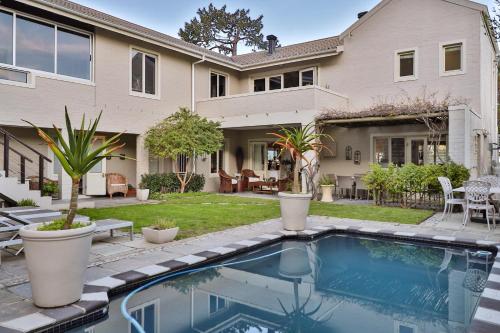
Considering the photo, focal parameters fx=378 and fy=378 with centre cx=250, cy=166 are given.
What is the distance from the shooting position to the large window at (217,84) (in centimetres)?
1892

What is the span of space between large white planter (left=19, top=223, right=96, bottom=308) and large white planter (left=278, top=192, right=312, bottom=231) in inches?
192

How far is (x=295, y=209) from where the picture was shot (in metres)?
8.23

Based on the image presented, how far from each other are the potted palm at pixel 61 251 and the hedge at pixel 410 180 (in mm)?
10297

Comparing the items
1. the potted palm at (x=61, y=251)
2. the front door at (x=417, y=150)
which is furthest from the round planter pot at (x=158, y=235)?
the front door at (x=417, y=150)

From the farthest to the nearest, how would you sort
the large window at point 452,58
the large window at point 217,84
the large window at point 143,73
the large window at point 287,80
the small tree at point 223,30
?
the small tree at point 223,30 → the large window at point 217,84 → the large window at point 287,80 → the large window at point 143,73 → the large window at point 452,58

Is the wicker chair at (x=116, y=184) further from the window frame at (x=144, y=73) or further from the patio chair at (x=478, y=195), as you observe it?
the patio chair at (x=478, y=195)

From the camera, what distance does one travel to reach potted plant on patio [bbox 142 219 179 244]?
6941mm

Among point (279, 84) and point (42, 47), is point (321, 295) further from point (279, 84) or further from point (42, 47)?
point (279, 84)

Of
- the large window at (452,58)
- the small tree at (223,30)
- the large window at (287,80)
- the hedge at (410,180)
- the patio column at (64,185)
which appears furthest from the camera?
the small tree at (223,30)

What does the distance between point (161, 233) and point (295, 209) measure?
9.62 feet

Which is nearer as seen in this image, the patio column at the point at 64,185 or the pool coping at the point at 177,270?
the pool coping at the point at 177,270

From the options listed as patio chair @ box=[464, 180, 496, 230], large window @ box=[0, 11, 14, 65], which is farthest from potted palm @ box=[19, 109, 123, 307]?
large window @ box=[0, 11, 14, 65]

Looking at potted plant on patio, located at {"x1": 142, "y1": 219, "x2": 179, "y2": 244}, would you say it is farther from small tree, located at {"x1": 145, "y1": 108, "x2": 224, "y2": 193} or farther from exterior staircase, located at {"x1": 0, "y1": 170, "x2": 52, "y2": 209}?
small tree, located at {"x1": 145, "y1": 108, "x2": 224, "y2": 193}

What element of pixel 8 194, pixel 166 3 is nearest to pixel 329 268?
pixel 8 194
